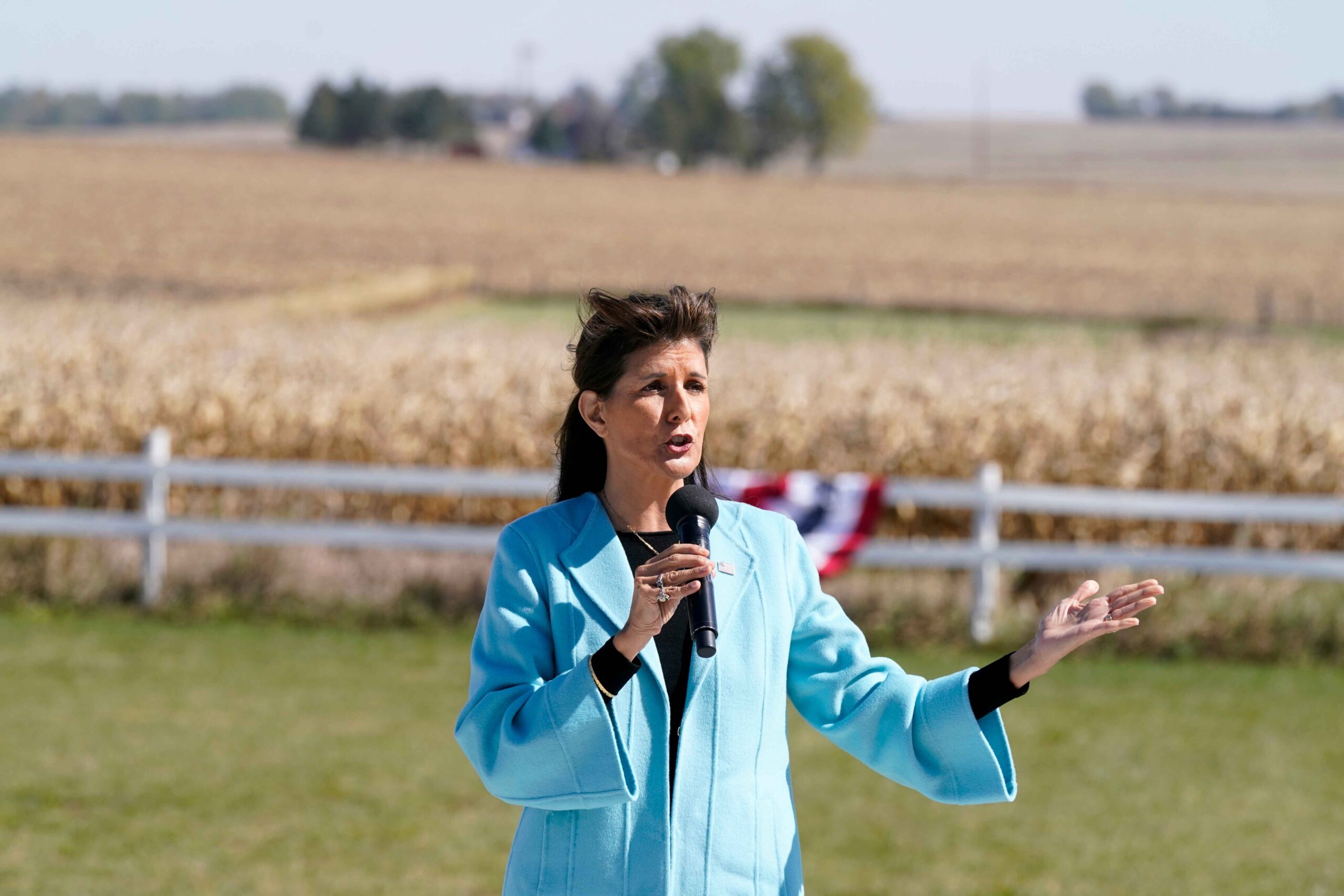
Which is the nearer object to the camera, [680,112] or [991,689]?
[991,689]

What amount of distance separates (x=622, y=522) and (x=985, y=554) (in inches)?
275

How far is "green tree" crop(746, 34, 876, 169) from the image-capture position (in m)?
116

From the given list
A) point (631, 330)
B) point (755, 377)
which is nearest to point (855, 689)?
point (631, 330)

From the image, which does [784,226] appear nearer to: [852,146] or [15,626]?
[15,626]

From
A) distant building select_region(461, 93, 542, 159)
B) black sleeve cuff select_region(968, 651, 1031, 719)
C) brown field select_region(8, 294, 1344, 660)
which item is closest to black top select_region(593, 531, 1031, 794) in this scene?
black sleeve cuff select_region(968, 651, 1031, 719)

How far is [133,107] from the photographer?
14450 centimetres

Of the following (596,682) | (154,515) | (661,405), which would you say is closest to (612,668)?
(596,682)

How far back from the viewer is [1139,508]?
352 inches

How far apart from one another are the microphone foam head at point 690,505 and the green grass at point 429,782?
384 cm

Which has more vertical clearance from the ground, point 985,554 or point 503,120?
point 503,120

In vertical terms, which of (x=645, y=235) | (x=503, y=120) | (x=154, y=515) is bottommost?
(x=154, y=515)

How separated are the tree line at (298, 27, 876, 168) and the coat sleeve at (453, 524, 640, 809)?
3992 inches

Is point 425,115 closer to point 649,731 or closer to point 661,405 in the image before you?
point 661,405

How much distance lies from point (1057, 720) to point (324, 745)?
147 inches
